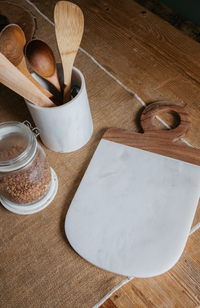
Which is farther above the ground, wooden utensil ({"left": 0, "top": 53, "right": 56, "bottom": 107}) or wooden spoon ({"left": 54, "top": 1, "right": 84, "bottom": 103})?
wooden spoon ({"left": 54, "top": 1, "right": 84, "bottom": 103})

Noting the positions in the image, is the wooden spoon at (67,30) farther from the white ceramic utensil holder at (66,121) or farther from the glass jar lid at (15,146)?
the glass jar lid at (15,146)

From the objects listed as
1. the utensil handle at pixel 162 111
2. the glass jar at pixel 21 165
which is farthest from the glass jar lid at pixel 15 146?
the utensil handle at pixel 162 111

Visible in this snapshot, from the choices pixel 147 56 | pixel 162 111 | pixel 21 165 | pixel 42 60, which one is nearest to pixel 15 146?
pixel 21 165

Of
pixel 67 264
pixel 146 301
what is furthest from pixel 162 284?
pixel 67 264

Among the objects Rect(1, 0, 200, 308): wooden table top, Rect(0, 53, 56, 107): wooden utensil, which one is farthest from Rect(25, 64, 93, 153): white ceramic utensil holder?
Rect(1, 0, 200, 308): wooden table top

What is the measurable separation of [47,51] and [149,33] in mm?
355

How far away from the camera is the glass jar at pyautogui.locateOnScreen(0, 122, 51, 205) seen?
400mm

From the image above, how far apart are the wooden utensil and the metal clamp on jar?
55mm

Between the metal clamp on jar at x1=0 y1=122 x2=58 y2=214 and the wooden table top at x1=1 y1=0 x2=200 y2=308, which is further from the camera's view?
the wooden table top at x1=1 y1=0 x2=200 y2=308

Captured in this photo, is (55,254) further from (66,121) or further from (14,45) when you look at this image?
(14,45)

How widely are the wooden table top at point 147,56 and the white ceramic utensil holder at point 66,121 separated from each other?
0.55ft

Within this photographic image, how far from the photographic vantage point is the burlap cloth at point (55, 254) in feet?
1.37

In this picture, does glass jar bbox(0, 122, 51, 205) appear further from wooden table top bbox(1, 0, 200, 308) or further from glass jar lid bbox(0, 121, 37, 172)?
wooden table top bbox(1, 0, 200, 308)

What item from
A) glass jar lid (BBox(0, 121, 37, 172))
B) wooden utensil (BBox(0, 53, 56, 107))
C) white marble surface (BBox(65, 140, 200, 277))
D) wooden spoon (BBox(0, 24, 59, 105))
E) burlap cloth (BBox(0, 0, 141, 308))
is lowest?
burlap cloth (BBox(0, 0, 141, 308))
